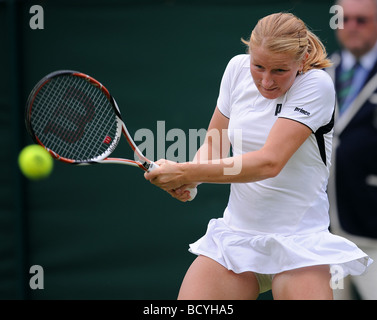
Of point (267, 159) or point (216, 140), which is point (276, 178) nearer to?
point (267, 159)

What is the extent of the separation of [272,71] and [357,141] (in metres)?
1.46

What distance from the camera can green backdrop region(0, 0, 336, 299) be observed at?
4340 mm

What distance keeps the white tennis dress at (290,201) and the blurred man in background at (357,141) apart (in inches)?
40.1

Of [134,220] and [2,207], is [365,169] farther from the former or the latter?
[2,207]

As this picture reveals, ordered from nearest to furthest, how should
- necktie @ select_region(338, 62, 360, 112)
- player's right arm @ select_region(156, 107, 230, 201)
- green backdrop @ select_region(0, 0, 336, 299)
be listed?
player's right arm @ select_region(156, 107, 230, 201) < necktie @ select_region(338, 62, 360, 112) < green backdrop @ select_region(0, 0, 336, 299)

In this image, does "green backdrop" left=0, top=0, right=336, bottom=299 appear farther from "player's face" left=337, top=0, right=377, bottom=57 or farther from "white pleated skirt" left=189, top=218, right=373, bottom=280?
"white pleated skirt" left=189, top=218, right=373, bottom=280

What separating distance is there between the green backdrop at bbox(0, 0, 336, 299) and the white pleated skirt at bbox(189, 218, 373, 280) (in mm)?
1776

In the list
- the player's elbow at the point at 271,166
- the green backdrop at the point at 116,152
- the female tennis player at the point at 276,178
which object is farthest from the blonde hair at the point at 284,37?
the green backdrop at the point at 116,152

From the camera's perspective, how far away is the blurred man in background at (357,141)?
11.0 feet

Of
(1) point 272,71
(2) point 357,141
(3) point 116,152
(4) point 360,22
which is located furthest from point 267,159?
(3) point 116,152

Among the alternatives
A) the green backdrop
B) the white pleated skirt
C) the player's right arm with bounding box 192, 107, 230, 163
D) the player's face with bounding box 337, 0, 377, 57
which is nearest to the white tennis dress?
the white pleated skirt

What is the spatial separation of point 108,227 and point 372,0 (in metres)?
2.27

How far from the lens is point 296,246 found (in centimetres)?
245

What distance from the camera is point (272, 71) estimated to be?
2.37 metres
